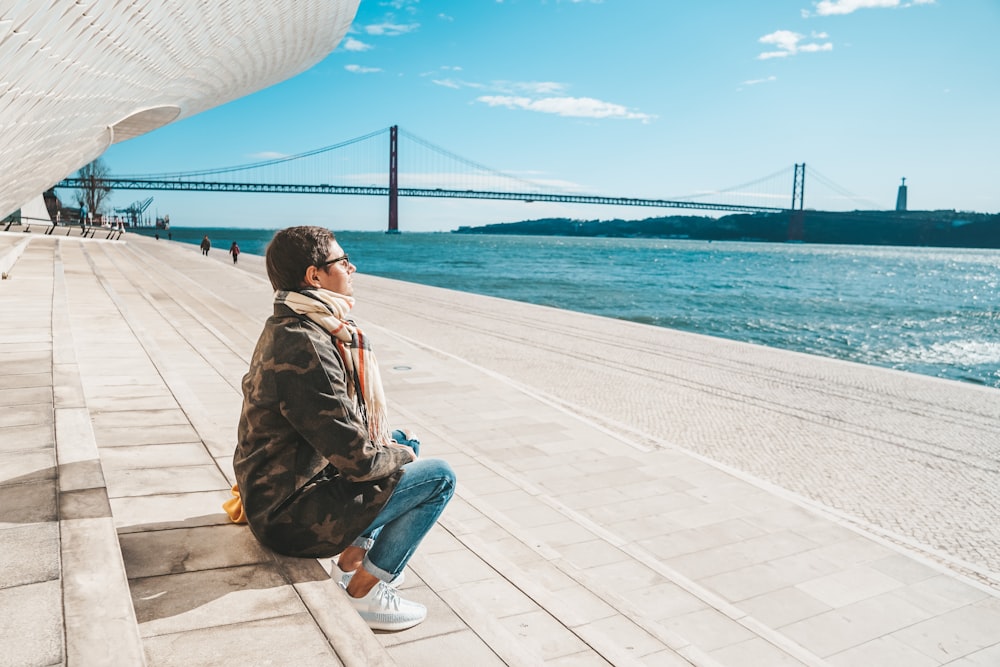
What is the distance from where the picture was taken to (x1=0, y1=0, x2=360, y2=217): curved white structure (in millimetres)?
3375

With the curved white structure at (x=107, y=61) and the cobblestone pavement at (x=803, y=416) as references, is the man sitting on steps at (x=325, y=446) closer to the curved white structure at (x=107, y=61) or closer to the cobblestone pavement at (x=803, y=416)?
the curved white structure at (x=107, y=61)

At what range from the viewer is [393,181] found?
8219cm

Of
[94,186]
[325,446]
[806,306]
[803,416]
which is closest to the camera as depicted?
[325,446]

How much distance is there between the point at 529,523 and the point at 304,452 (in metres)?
2.14

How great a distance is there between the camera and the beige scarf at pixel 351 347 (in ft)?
6.38

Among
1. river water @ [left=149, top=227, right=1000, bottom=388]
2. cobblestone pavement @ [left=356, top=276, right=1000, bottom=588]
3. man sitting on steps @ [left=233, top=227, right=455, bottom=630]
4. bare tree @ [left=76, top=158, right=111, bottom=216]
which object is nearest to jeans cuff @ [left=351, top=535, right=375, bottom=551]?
man sitting on steps @ [left=233, top=227, right=455, bottom=630]

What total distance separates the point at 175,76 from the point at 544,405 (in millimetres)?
6312

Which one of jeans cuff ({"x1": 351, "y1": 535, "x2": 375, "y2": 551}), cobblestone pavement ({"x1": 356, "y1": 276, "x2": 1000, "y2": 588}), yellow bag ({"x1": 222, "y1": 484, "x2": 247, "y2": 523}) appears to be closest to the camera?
jeans cuff ({"x1": 351, "y1": 535, "x2": 375, "y2": 551})

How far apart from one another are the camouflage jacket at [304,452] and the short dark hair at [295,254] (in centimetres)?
10

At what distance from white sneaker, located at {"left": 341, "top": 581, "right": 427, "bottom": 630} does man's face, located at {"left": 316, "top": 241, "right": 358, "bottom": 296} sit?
925 mm

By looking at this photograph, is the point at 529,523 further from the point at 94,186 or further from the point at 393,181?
the point at 393,181

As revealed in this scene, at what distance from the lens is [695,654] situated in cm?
254

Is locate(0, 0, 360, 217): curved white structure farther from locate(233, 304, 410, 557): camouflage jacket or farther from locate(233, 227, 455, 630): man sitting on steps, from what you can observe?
locate(233, 304, 410, 557): camouflage jacket

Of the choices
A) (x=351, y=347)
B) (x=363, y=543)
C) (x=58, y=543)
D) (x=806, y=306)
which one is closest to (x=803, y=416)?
(x=363, y=543)
